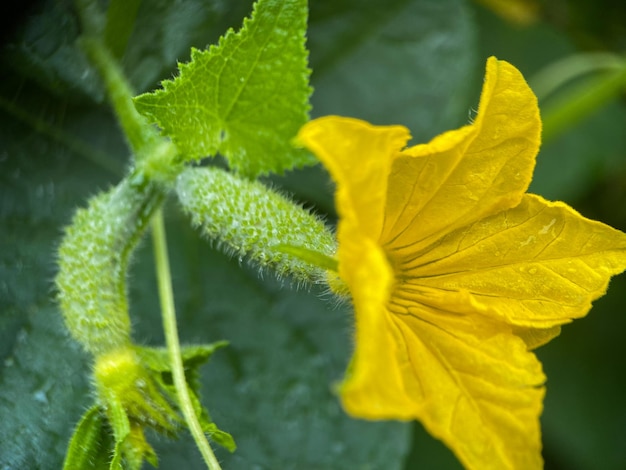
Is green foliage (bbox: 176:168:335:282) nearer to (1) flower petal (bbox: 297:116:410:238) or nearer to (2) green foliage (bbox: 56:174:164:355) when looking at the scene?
(2) green foliage (bbox: 56:174:164:355)

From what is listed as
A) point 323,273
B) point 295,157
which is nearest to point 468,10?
point 295,157

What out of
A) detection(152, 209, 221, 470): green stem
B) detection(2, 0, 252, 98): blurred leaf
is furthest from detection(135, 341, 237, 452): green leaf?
detection(2, 0, 252, 98): blurred leaf

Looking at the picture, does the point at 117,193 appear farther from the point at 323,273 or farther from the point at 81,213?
the point at 323,273

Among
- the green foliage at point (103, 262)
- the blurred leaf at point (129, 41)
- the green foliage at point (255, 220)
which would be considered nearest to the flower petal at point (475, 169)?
the green foliage at point (255, 220)

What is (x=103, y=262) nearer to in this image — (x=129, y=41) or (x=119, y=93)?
(x=119, y=93)

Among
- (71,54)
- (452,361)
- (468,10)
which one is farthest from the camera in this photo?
(468,10)

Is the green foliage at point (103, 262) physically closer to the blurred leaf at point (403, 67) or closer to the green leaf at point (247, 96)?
the green leaf at point (247, 96)
